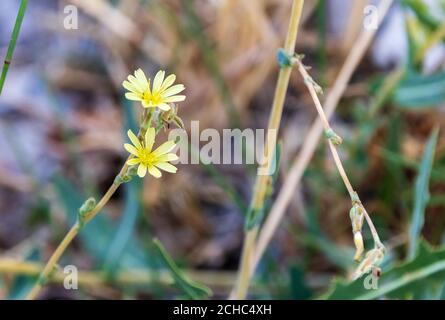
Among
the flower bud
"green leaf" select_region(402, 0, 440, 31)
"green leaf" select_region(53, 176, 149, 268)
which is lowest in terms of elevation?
the flower bud

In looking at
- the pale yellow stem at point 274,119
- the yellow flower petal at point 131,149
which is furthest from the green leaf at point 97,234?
the yellow flower petal at point 131,149

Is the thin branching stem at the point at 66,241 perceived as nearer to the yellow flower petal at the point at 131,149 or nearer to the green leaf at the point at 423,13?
the yellow flower petal at the point at 131,149

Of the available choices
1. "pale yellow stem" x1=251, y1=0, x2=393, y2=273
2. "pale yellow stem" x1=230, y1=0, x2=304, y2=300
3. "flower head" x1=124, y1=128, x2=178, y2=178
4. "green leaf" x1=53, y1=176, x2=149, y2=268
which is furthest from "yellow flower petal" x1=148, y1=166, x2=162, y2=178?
"green leaf" x1=53, y1=176, x2=149, y2=268

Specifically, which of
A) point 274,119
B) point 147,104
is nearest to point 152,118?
point 147,104

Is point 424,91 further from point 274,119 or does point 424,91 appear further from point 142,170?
point 142,170

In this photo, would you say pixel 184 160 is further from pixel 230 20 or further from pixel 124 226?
pixel 230 20

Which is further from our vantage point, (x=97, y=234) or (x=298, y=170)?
(x=97, y=234)

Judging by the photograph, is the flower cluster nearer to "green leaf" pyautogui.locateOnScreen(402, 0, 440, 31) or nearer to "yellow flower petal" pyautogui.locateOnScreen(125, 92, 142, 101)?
"yellow flower petal" pyautogui.locateOnScreen(125, 92, 142, 101)

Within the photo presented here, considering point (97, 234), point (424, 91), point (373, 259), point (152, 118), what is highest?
point (424, 91)
